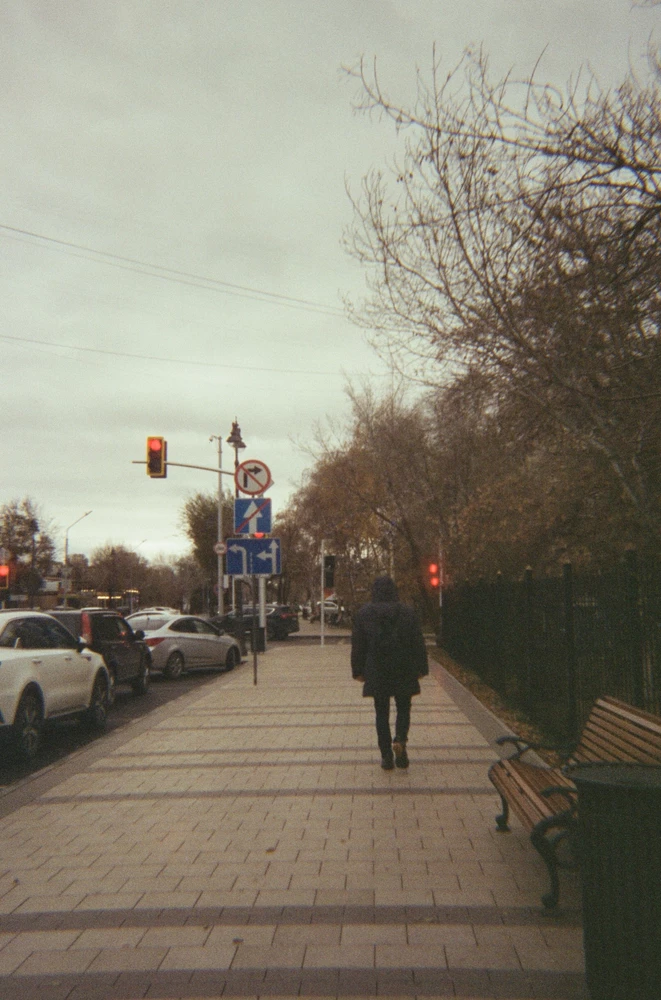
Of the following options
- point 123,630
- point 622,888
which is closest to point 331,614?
point 123,630

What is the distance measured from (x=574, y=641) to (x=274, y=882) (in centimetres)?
471

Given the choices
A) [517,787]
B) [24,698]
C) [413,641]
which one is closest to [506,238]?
[413,641]

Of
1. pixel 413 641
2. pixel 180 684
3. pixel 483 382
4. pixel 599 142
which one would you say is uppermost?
pixel 599 142

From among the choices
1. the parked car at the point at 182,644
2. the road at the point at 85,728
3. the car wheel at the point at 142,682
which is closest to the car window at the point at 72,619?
the road at the point at 85,728

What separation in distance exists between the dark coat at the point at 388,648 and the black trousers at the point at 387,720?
0.21ft

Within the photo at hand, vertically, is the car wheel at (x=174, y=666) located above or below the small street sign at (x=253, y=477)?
below

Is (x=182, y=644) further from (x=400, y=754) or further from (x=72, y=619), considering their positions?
(x=400, y=754)

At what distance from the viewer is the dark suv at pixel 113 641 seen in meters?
16.4

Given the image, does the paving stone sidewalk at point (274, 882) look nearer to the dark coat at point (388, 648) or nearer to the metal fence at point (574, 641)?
the dark coat at point (388, 648)

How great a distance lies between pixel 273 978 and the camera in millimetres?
4117

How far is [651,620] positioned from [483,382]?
14.4ft

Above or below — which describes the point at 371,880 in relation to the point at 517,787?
below

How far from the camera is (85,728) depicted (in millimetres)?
13391

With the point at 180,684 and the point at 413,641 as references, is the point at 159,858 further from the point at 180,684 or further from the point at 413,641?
the point at 180,684
